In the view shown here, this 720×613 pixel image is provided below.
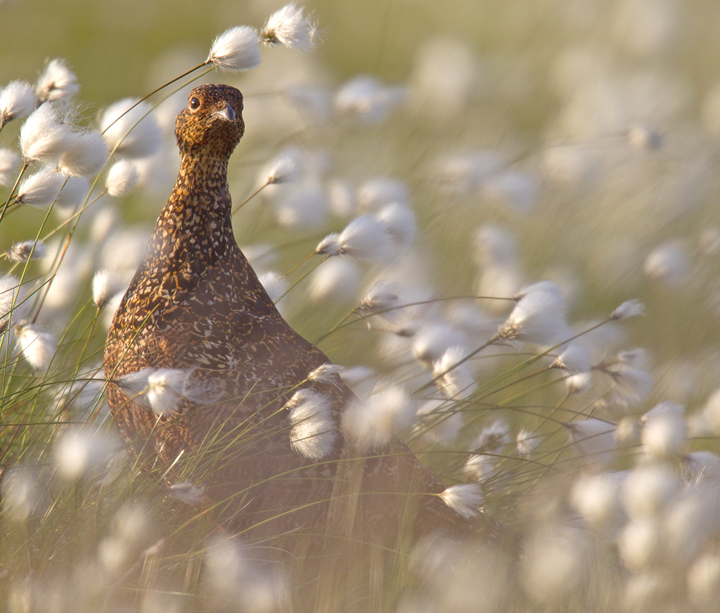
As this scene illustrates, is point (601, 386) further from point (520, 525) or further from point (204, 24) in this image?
point (204, 24)

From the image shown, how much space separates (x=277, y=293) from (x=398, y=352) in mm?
670

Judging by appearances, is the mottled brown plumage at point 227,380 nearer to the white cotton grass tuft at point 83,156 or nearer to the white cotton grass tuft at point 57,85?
the white cotton grass tuft at point 83,156

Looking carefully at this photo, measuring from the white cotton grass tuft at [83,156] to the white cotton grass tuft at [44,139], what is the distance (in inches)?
1.1

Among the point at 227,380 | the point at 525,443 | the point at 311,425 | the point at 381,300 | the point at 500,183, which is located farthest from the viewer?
the point at 500,183

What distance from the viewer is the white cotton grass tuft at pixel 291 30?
249 cm

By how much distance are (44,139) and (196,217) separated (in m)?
0.55

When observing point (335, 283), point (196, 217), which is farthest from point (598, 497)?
point (196, 217)

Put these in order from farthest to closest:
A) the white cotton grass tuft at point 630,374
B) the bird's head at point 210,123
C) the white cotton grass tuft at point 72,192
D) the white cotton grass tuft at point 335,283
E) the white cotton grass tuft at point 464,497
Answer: the white cotton grass tuft at point 335,283 → the white cotton grass tuft at point 630,374 → the white cotton grass tuft at point 72,192 → the bird's head at point 210,123 → the white cotton grass tuft at point 464,497

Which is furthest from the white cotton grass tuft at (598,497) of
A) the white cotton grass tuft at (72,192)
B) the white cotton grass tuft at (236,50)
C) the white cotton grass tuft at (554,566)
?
the white cotton grass tuft at (72,192)

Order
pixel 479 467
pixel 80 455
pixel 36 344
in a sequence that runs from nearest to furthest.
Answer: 1. pixel 80 455
2. pixel 36 344
3. pixel 479 467

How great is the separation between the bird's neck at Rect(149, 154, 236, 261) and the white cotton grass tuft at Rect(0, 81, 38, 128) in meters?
0.54

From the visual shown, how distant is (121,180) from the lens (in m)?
2.74

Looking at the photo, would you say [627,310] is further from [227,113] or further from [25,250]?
[25,250]

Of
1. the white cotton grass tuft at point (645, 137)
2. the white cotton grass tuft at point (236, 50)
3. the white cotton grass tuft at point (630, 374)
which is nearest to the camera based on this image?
the white cotton grass tuft at point (236, 50)
